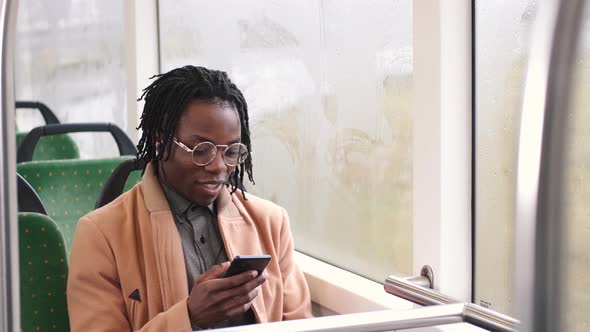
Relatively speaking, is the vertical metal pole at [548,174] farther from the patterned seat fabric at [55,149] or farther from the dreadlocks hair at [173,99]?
the patterned seat fabric at [55,149]

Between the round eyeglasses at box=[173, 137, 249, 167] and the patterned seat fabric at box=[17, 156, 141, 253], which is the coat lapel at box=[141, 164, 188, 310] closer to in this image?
the round eyeglasses at box=[173, 137, 249, 167]

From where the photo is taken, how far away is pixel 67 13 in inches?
165

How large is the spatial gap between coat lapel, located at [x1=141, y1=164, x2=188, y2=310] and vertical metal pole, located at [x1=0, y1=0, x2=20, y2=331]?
832 mm

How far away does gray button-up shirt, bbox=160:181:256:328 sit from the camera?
1.51 metres

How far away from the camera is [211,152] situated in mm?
1450

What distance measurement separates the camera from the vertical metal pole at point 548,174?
1.25 ft

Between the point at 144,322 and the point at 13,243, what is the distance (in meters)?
0.87

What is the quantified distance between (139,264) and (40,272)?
0.18 m

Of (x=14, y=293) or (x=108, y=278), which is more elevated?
(x=14, y=293)

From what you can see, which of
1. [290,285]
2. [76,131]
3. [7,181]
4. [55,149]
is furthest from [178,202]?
[55,149]

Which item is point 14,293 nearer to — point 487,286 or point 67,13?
point 487,286

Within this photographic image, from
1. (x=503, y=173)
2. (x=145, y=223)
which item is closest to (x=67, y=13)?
(x=145, y=223)

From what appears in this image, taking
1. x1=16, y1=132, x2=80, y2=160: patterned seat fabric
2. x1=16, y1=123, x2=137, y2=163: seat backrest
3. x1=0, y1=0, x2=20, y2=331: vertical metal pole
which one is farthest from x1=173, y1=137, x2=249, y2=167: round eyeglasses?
x1=16, y1=132, x2=80, y2=160: patterned seat fabric

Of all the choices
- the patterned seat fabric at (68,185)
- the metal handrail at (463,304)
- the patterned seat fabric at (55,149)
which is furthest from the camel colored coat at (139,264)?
the patterned seat fabric at (55,149)
